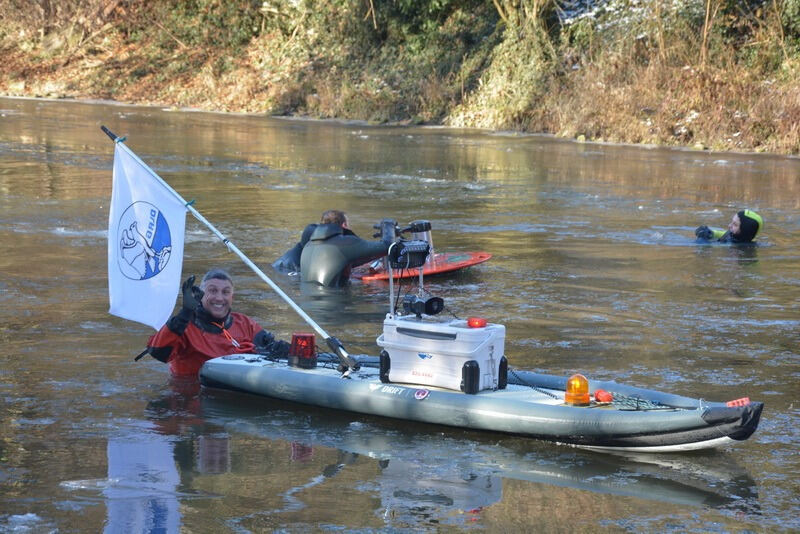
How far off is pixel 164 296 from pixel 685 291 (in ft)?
20.4

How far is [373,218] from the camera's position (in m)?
18.7

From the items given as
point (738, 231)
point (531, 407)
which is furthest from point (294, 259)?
point (531, 407)

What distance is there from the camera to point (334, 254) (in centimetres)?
1353

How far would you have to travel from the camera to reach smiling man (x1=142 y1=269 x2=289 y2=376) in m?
9.06

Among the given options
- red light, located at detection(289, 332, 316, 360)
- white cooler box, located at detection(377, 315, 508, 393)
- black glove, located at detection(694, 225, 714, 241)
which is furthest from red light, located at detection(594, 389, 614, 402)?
black glove, located at detection(694, 225, 714, 241)

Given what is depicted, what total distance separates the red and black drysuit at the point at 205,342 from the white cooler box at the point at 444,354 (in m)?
1.30

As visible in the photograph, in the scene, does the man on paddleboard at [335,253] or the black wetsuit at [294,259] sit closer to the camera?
the man on paddleboard at [335,253]

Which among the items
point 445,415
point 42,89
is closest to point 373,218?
point 445,415

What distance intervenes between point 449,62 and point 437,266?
25.7 metres

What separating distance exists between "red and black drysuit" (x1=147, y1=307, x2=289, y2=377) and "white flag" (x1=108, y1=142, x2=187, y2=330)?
0.18 m

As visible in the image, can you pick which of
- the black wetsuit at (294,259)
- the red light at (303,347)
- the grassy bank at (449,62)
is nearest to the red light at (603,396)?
the red light at (303,347)

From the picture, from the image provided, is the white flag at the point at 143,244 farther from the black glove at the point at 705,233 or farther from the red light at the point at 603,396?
the black glove at the point at 705,233

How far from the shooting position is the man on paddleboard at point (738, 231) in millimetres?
16125

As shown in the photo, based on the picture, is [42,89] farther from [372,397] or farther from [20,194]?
[372,397]
